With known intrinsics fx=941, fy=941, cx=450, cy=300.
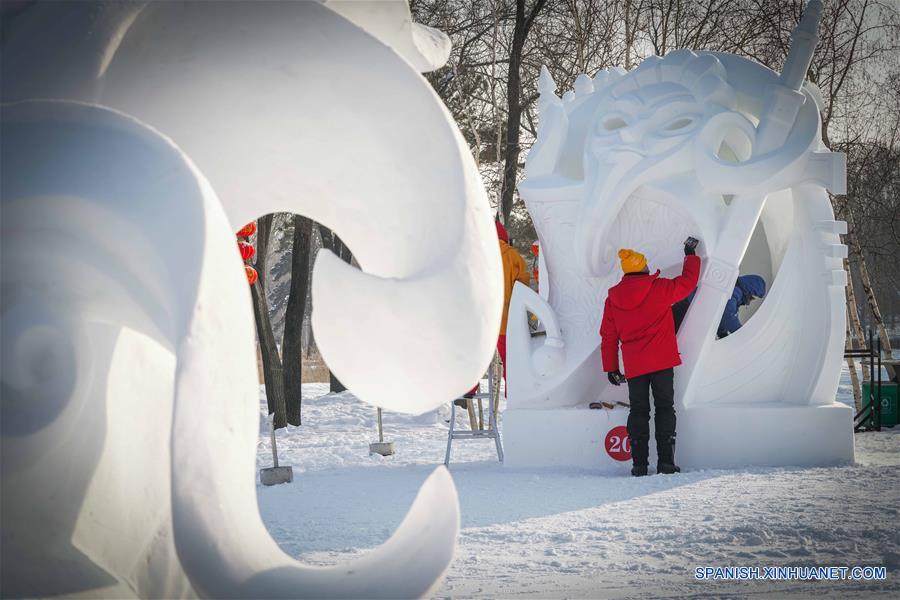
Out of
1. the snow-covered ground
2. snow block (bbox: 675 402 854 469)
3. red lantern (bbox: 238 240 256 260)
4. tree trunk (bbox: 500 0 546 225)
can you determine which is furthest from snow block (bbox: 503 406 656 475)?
tree trunk (bbox: 500 0 546 225)

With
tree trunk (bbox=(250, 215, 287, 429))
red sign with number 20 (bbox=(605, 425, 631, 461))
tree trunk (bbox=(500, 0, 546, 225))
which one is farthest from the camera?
tree trunk (bbox=(500, 0, 546, 225))

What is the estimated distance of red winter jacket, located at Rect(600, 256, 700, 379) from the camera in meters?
7.18

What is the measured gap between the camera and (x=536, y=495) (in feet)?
21.4

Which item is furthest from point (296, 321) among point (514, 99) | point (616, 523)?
point (616, 523)

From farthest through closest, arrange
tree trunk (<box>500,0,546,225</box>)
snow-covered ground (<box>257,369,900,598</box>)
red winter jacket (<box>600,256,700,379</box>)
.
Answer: tree trunk (<box>500,0,546,225</box>)
red winter jacket (<box>600,256,700,379</box>)
snow-covered ground (<box>257,369,900,598</box>)

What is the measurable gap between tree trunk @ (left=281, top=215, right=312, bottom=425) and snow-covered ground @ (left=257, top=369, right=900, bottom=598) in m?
4.22

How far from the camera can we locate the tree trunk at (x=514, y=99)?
46.7ft

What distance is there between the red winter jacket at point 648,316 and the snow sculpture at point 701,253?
13.4 inches

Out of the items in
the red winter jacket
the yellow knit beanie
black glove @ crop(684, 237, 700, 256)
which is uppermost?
black glove @ crop(684, 237, 700, 256)

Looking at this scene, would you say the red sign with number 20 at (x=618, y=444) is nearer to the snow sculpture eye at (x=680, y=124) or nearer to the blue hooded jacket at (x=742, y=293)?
the blue hooded jacket at (x=742, y=293)

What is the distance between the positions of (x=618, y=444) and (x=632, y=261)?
5.02ft

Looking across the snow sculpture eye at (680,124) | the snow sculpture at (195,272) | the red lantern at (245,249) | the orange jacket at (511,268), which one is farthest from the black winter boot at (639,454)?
the snow sculpture at (195,272)

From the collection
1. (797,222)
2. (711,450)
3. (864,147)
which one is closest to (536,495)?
(711,450)

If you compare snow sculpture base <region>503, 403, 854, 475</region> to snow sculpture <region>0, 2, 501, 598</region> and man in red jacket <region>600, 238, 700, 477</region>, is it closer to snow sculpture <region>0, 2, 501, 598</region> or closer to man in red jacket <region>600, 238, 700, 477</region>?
man in red jacket <region>600, 238, 700, 477</region>
